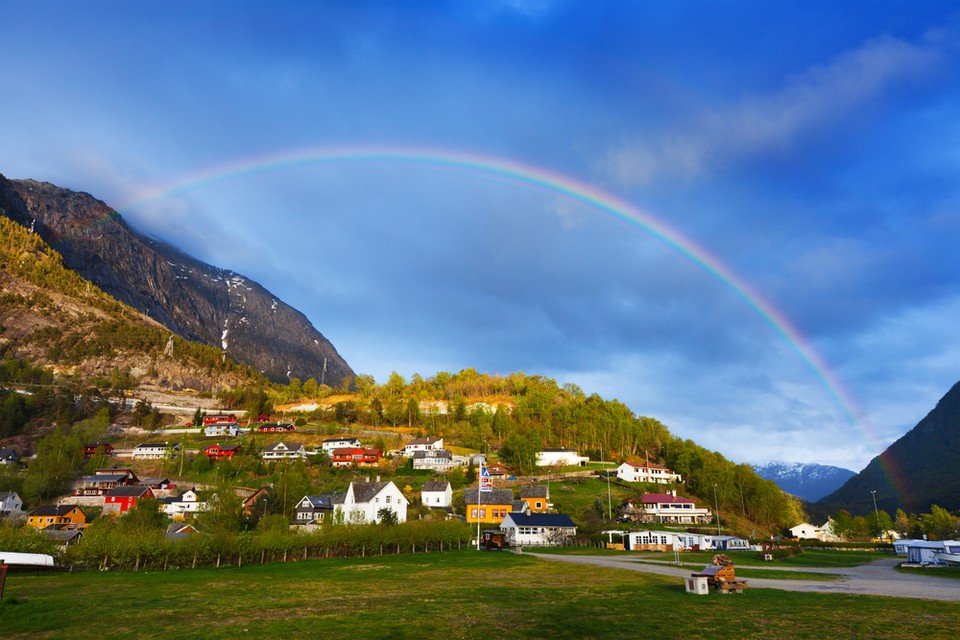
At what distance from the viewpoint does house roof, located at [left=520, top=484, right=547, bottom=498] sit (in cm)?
10706

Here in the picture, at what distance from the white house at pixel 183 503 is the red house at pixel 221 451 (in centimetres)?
2667

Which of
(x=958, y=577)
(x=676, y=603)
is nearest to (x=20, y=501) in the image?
(x=676, y=603)

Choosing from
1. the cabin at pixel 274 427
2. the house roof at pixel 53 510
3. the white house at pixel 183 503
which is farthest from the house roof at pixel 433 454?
the house roof at pixel 53 510

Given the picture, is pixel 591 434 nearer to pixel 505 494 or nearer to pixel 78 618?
pixel 505 494

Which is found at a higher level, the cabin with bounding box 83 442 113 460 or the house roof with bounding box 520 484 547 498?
the cabin with bounding box 83 442 113 460

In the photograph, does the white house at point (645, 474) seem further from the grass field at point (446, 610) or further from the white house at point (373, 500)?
the grass field at point (446, 610)

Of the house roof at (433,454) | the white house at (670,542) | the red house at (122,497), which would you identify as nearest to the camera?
the white house at (670,542)

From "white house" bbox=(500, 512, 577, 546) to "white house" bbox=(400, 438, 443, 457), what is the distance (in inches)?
2350

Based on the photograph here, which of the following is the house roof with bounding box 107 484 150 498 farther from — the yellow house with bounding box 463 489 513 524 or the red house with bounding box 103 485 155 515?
the yellow house with bounding box 463 489 513 524

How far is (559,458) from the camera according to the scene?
14512 cm

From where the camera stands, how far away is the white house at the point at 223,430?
566 feet

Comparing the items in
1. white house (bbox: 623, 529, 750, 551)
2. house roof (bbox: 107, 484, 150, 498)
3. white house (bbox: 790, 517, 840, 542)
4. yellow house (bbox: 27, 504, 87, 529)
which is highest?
house roof (bbox: 107, 484, 150, 498)

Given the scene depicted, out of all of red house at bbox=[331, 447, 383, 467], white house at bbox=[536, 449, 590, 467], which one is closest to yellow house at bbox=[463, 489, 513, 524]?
white house at bbox=[536, 449, 590, 467]

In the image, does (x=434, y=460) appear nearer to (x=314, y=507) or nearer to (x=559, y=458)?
(x=559, y=458)
